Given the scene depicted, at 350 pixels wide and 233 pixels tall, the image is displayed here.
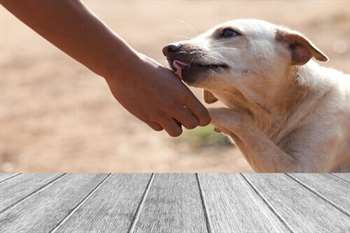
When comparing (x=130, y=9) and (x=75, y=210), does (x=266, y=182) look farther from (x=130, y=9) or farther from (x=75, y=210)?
(x=130, y=9)

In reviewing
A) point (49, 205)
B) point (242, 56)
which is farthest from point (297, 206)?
point (242, 56)

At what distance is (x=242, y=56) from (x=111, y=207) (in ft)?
4.75

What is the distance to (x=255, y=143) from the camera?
292 cm

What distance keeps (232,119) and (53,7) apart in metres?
1.13

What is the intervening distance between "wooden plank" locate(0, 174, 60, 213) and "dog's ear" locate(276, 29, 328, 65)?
4.28ft

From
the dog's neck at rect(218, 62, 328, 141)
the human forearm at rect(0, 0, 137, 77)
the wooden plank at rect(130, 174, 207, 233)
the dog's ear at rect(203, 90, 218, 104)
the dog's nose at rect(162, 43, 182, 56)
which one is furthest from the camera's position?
the dog's ear at rect(203, 90, 218, 104)

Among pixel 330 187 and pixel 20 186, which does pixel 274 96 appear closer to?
pixel 330 187

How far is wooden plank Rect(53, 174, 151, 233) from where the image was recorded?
159 cm

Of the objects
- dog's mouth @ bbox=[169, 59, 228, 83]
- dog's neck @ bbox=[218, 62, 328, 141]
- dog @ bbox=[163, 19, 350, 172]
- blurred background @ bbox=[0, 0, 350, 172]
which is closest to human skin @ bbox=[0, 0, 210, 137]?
dog's mouth @ bbox=[169, 59, 228, 83]

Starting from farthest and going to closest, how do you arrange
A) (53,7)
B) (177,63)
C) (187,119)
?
(177,63)
(187,119)
(53,7)

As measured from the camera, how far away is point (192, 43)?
9.54 feet

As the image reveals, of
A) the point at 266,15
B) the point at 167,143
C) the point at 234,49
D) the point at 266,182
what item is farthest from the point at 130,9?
the point at 266,182

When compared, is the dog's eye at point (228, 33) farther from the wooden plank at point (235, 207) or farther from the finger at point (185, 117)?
the wooden plank at point (235, 207)

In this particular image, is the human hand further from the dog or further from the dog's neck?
the dog's neck
